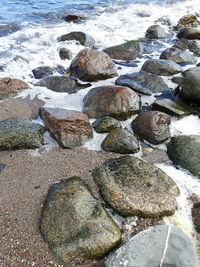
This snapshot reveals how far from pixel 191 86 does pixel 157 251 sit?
9.85 feet

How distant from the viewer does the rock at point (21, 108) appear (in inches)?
186

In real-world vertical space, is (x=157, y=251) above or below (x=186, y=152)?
above

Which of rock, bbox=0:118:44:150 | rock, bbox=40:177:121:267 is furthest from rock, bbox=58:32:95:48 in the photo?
rock, bbox=40:177:121:267

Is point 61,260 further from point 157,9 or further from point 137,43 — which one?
point 157,9

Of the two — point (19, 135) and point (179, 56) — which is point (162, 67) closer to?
point (179, 56)

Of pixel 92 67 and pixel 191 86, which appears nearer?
pixel 191 86

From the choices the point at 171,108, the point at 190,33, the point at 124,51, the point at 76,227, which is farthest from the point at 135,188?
the point at 190,33

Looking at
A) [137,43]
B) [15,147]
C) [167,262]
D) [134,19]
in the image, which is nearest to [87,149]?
[15,147]

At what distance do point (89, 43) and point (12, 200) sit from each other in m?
5.48

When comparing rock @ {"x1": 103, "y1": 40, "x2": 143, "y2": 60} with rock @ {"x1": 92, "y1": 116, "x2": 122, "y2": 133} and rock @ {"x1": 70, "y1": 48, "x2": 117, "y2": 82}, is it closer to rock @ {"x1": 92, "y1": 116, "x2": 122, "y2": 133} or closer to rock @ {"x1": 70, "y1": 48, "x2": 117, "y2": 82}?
rock @ {"x1": 70, "y1": 48, "x2": 117, "y2": 82}

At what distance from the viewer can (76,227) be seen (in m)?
2.83

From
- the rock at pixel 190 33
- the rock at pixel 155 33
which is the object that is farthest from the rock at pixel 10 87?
the rock at pixel 190 33

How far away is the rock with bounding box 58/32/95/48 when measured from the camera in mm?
7752

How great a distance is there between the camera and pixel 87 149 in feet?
13.3
